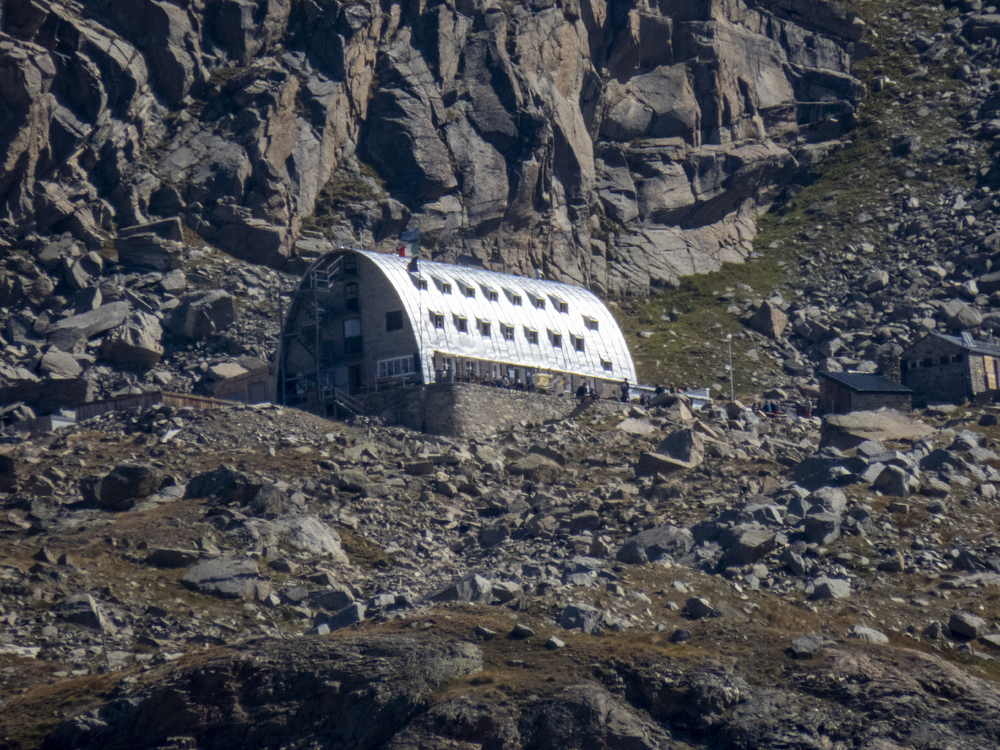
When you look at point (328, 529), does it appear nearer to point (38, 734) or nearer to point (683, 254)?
point (38, 734)

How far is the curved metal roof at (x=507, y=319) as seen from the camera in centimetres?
6712

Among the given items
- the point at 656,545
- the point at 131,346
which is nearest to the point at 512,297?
the point at 131,346

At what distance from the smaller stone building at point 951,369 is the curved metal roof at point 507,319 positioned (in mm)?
17462

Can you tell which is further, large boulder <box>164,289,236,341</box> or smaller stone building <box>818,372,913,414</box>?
large boulder <box>164,289,236,341</box>

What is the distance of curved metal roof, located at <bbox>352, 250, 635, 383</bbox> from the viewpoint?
67.1 metres

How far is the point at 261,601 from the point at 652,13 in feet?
325

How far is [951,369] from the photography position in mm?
70375

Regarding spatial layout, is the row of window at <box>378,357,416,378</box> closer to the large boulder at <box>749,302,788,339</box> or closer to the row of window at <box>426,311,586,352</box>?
the row of window at <box>426,311,586,352</box>

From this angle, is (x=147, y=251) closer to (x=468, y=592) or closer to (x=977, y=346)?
(x=977, y=346)

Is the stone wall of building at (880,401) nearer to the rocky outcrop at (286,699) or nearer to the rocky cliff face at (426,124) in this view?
the rocky cliff face at (426,124)

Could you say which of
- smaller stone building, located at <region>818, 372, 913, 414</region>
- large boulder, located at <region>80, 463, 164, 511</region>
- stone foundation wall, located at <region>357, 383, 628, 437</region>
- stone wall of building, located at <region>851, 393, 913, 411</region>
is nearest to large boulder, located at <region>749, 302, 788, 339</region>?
smaller stone building, located at <region>818, 372, 913, 414</region>

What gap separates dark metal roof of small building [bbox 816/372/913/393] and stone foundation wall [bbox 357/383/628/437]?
14.9 m

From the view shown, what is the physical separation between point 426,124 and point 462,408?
46121 millimetres

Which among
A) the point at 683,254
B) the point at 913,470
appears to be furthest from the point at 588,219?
the point at 913,470
